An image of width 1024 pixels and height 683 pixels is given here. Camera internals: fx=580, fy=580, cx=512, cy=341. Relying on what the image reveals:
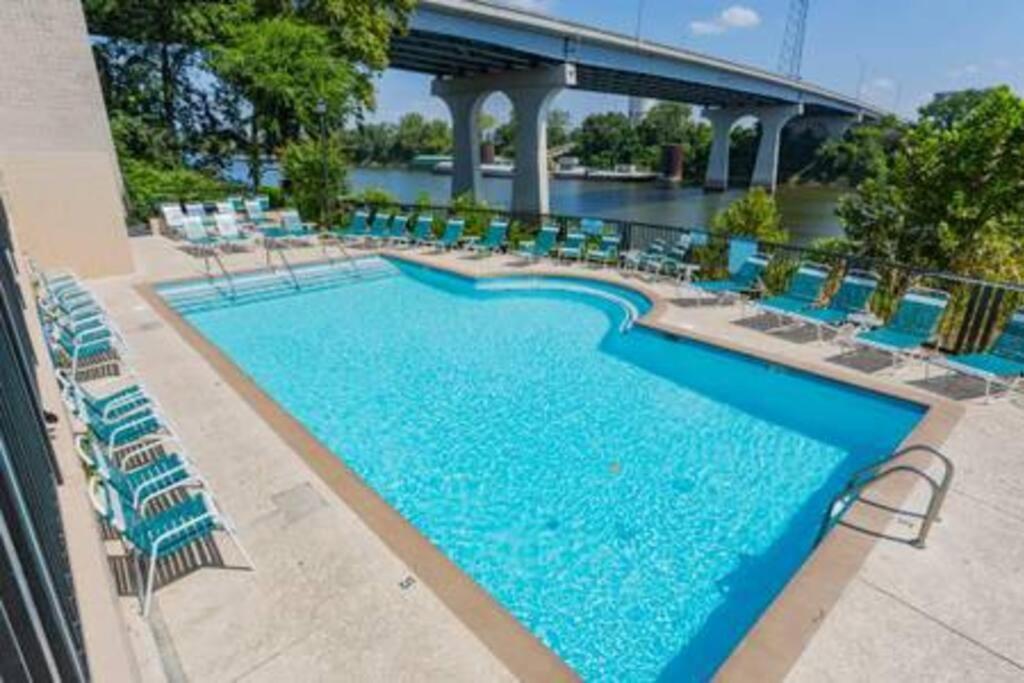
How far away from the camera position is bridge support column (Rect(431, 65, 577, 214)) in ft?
89.0

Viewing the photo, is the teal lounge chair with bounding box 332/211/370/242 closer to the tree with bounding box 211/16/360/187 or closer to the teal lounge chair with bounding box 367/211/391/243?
the teal lounge chair with bounding box 367/211/391/243

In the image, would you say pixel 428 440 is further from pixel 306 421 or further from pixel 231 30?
pixel 231 30

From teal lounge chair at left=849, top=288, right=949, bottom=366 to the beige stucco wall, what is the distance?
40.4ft

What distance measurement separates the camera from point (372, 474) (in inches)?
216

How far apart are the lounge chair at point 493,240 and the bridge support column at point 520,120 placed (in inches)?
537

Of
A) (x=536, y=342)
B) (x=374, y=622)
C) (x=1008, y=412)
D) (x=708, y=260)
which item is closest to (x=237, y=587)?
(x=374, y=622)

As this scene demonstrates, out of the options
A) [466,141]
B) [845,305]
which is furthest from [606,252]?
[466,141]

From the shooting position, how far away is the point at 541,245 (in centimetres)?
1266

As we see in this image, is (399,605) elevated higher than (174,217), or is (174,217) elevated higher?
(174,217)

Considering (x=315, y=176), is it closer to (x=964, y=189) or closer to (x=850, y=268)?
(x=850, y=268)

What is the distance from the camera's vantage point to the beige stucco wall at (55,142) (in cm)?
968

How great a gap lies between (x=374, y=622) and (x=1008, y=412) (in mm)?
6241

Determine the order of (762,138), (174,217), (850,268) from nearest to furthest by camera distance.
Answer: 1. (850,268)
2. (174,217)
3. (762,138)

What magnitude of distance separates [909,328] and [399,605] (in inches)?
261
